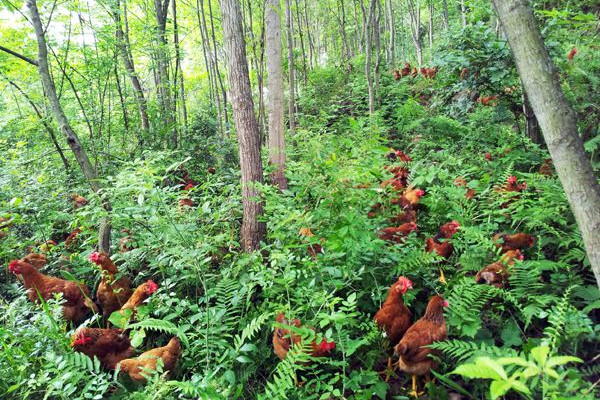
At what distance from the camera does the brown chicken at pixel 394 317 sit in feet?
7.88

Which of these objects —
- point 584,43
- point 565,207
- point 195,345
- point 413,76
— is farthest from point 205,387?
point 413,76

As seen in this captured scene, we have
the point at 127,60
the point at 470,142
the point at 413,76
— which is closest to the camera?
the point at 470,142

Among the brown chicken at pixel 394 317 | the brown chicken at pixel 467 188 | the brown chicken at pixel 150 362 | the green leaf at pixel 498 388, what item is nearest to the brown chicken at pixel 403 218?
the brown chicken at pixel 467 188

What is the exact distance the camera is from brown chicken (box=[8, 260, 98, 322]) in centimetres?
314

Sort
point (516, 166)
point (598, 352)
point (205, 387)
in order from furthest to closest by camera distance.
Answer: point (516, 166)
point (598, 352)
point (205, 387)

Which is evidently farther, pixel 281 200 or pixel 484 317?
pixel 281 200

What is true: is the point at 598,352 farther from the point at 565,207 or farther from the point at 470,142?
the point at 470,142

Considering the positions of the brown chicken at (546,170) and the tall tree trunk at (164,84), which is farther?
the tall tree trunk at (164,84)

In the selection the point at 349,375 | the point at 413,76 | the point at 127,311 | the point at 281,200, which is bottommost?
the point at 349,375

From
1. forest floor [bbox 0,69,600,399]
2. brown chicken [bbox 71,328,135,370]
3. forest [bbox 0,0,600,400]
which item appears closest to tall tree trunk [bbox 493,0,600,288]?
forest [bbox 0,0,600,400]

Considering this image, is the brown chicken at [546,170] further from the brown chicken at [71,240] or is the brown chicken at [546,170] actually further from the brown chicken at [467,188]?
the brown chicken at [71,240]

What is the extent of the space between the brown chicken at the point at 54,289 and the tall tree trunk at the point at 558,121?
12.1ft

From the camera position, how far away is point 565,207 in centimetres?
294

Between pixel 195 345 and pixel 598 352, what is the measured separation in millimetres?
2718
